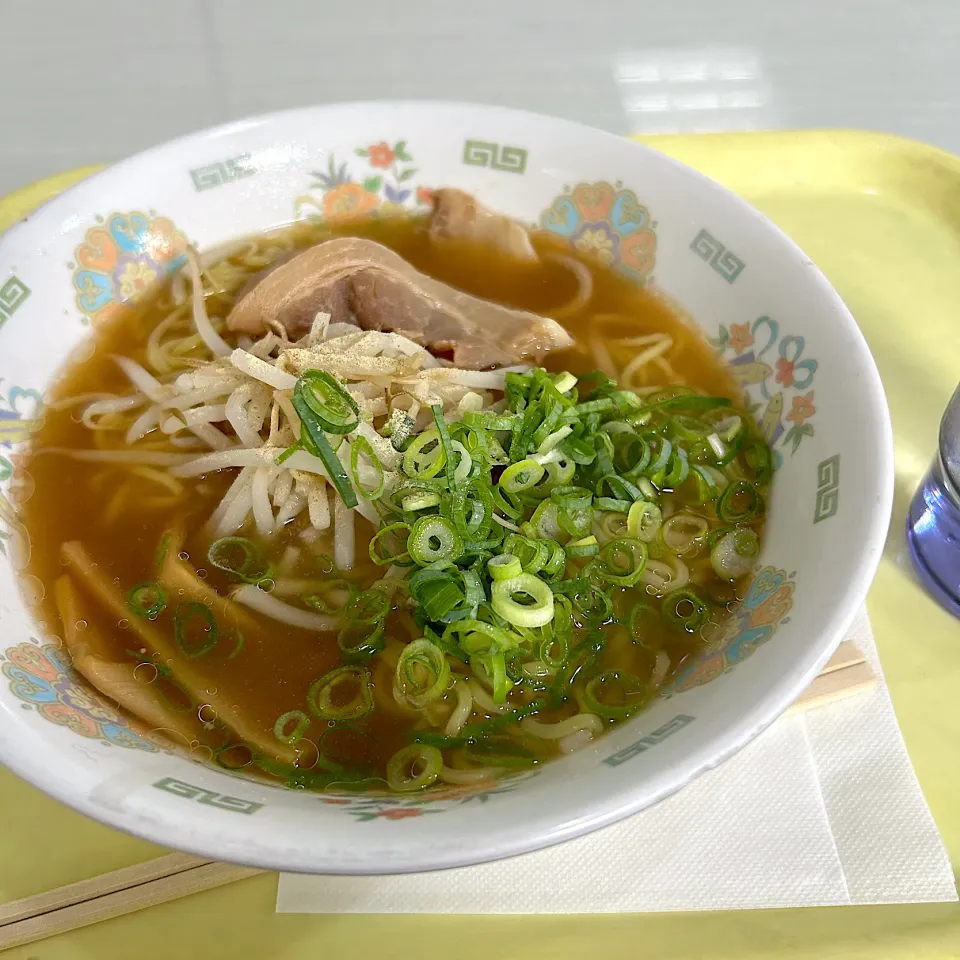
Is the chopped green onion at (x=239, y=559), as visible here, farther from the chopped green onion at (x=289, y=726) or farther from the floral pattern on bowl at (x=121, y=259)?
the floral pattern on bowl at (x=121, y=259)

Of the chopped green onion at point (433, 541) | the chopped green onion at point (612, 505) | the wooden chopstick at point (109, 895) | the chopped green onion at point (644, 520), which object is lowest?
the wooden chopstick at point (109, 895)

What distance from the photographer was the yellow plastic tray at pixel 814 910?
1.10 m

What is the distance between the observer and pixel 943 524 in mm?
1443

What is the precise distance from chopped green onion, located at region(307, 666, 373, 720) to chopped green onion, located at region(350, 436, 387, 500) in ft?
0.95

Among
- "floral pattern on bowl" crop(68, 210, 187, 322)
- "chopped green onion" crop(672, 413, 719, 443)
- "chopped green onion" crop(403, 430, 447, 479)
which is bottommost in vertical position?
"chopped green onion" crop(672, 413, 719, 443)

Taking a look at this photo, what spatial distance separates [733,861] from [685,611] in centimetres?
37

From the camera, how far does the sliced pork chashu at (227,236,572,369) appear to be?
66.0 inches

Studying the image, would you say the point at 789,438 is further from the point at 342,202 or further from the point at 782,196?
the point at 342,202

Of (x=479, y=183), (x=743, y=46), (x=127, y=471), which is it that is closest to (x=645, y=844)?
(x=127, y=471)

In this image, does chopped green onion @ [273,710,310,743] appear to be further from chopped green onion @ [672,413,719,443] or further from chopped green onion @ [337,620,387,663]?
chopped green onion @ [672,413,719,443]

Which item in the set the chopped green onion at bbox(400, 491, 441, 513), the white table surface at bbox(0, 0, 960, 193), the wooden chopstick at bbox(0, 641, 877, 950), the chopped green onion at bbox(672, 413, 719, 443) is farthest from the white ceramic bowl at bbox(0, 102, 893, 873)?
the white table surface at bbox(0, 0, 960, 193)

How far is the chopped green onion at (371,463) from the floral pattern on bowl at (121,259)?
717mm

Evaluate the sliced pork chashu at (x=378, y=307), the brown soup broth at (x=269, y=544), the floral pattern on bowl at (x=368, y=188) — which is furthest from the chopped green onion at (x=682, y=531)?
the floral pattern on bowl at (x=368, y=188)

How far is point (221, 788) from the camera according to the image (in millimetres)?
990
